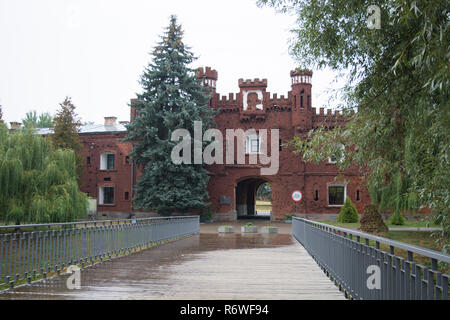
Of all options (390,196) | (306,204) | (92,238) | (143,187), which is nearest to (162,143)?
(143,187)

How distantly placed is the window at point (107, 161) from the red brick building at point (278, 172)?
68 centimetres

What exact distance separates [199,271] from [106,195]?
2861 centimetres

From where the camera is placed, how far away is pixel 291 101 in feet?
105

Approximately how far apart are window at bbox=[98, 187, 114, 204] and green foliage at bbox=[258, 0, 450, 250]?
2843cm

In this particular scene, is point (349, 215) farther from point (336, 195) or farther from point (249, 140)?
point (249, 140)

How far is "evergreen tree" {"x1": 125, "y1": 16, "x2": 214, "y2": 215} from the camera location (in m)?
27.5

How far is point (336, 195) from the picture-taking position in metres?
31.4

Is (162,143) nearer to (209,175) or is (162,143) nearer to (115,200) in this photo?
(209,175)

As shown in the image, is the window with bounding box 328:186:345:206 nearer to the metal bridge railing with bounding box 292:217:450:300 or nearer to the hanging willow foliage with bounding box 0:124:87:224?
the hanging willow foliage with bounding box 0:124:87:224

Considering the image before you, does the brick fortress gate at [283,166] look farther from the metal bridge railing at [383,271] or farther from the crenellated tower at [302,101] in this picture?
the metal bridge railing at [383,271]

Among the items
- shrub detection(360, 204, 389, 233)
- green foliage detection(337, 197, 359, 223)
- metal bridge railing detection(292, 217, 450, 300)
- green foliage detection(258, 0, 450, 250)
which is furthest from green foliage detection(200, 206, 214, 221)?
metal bridge railing detection(292, 217, 450, 300)

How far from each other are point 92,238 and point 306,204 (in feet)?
80.0

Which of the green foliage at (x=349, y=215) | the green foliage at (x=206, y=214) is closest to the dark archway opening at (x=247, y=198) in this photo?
the green foliage at (x=206, y=214)

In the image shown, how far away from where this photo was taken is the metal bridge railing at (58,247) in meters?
6.27
